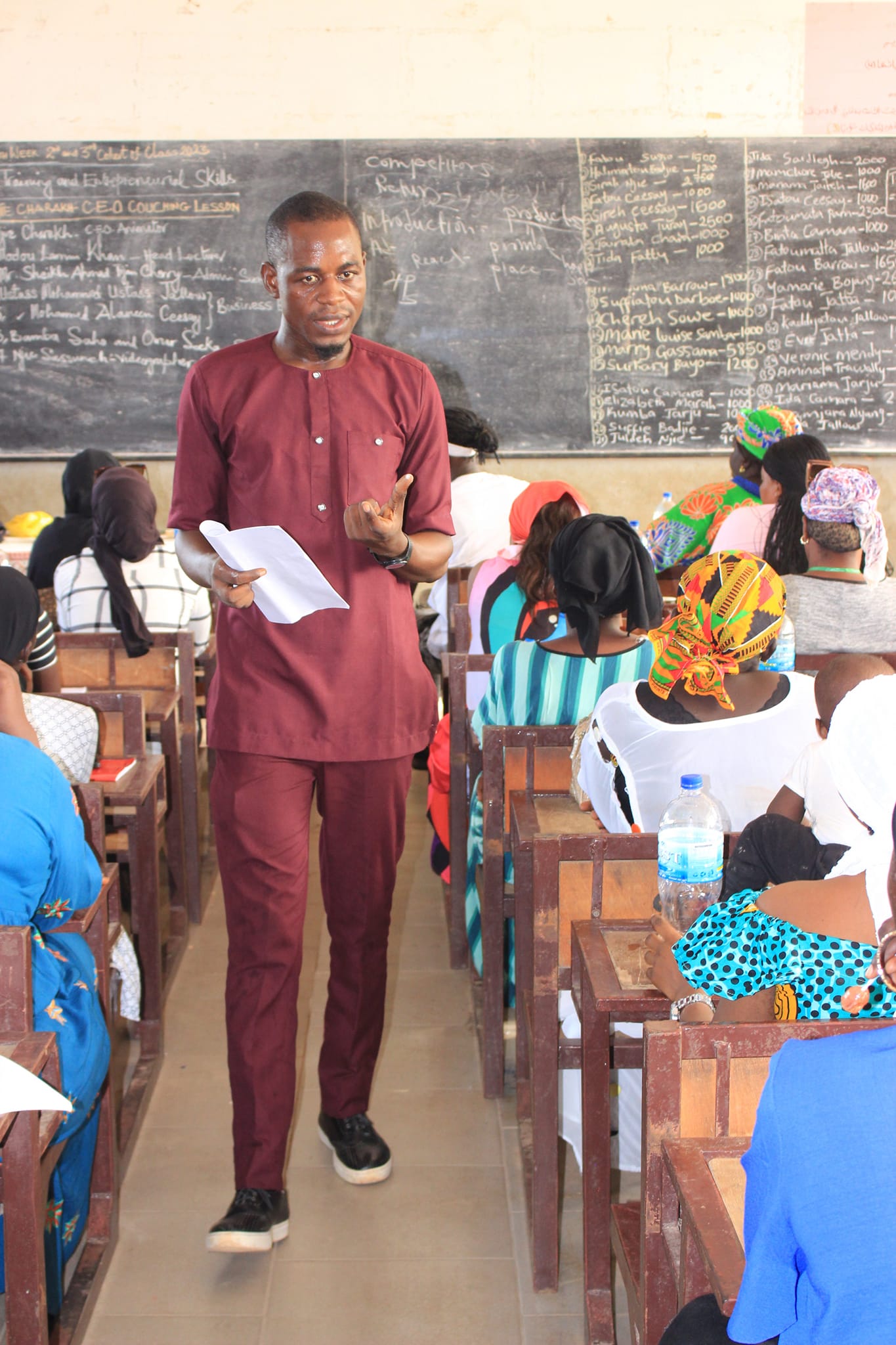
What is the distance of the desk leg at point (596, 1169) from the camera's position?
1633 millimetres

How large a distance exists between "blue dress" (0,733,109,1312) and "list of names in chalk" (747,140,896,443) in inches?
203

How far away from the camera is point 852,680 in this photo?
1749mm

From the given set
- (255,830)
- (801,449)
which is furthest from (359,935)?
(801,449)

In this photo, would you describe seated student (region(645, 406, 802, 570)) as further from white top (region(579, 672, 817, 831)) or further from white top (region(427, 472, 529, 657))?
white top (region(579, 672, 817, 831))

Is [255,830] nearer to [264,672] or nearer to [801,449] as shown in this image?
[264,672]

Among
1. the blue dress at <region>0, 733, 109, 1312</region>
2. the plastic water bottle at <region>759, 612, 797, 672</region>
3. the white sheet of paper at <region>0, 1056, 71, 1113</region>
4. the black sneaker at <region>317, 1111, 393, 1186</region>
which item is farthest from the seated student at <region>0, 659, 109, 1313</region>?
the plastic water bottle at <region>759, 612, 797, 672</region>

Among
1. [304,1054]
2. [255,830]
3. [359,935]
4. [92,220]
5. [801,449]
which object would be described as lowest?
[304,1054]

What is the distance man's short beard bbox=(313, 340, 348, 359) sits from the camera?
195 cm

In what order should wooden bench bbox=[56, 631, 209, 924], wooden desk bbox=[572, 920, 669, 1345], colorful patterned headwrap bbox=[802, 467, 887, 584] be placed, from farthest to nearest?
wooden bench bbox=[56, 631, 209, 924] → colorful patterned headwrap bbox=[802, 467, 887, 584] → wooden desk bbox=[572, 920, 669, 1345]

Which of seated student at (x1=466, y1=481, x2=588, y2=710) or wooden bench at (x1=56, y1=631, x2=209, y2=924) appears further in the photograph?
wooden bench at (x1=56, y1=631, x2=209, y2=924)

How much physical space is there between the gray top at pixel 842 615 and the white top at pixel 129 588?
1.69 m

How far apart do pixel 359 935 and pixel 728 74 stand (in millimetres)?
5255

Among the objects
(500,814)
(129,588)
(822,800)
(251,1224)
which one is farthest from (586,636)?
(129,588)

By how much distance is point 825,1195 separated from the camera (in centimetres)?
87
